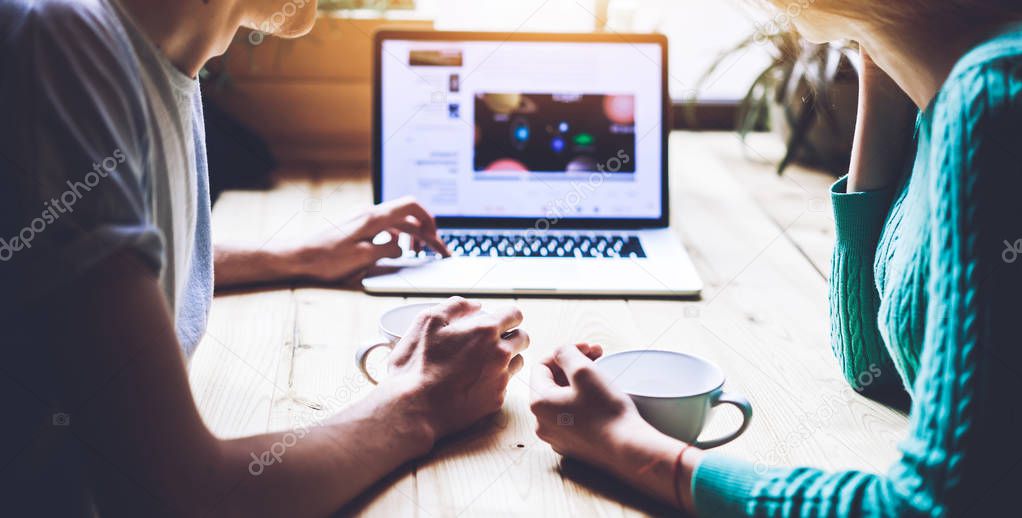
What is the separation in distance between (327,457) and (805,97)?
1372mm

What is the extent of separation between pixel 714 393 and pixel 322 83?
1.33 m

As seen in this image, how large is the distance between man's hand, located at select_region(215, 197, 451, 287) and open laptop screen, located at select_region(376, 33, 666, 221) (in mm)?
179

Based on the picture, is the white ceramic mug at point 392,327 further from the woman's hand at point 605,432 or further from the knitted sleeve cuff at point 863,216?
the knitted sleeve cuff at point 863,216

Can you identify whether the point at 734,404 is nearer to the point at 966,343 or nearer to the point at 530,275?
the point at 966,343

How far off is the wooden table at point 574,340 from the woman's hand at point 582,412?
24mm

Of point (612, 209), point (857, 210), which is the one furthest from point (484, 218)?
point (857, 210)

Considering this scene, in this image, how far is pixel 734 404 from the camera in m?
0.80

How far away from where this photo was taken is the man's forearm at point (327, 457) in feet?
2.29

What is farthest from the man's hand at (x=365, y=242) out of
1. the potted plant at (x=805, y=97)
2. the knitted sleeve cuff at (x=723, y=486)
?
the potted plant at (x=805, y=97)

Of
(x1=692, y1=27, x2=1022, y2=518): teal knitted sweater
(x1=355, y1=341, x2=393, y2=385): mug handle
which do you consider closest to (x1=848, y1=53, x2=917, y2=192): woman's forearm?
(x1=692, y1=27, x2=1022, y2=518): teal knitted sweater

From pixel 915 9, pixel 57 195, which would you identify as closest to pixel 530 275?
pixel 915 9

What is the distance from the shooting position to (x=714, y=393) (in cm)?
79

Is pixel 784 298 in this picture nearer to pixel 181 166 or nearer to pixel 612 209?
pixel 612 209

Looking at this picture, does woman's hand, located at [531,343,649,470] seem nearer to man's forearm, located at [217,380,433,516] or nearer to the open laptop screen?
man's forearm, located at [217,380,433,516]
